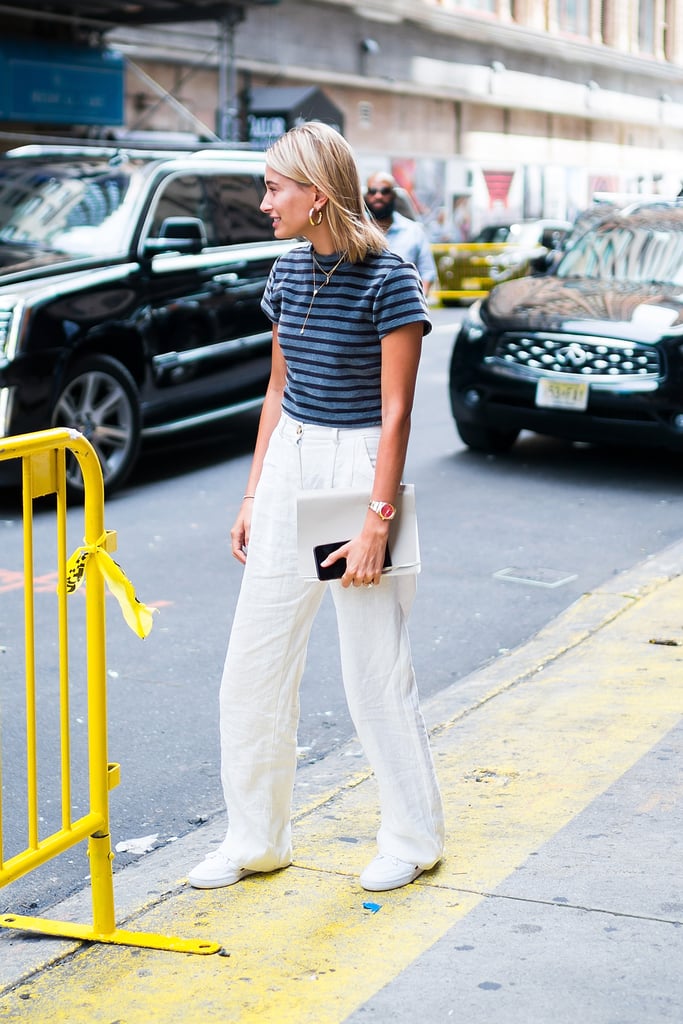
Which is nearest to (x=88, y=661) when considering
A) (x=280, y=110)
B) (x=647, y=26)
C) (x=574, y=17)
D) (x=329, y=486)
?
(x=329, y=486)

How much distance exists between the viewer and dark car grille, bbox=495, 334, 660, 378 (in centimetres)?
880

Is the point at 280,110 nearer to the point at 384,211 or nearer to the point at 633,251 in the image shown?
the point at 384,211

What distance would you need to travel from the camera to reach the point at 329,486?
3.49m

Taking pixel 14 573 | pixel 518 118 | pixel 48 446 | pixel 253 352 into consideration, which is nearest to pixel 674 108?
pixel 518 118

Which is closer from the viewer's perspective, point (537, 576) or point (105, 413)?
point (537, 576)

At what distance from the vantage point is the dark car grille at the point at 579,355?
8.80 meters

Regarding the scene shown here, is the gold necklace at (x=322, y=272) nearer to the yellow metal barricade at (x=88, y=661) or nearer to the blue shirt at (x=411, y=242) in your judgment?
the yellow metal barricade at (x=88, y=661)

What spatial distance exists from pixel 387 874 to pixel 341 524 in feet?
2.90

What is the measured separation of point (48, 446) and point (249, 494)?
31.2 inches

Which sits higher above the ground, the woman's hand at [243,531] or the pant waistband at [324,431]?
the pant waistband at [324,431]

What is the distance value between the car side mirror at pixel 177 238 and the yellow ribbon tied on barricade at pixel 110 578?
19.9 ft

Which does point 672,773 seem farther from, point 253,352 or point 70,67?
point 70,67

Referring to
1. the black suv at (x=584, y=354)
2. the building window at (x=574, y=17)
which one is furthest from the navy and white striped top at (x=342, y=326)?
the building window at (x=574, y=17)

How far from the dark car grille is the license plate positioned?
10 centimetres
